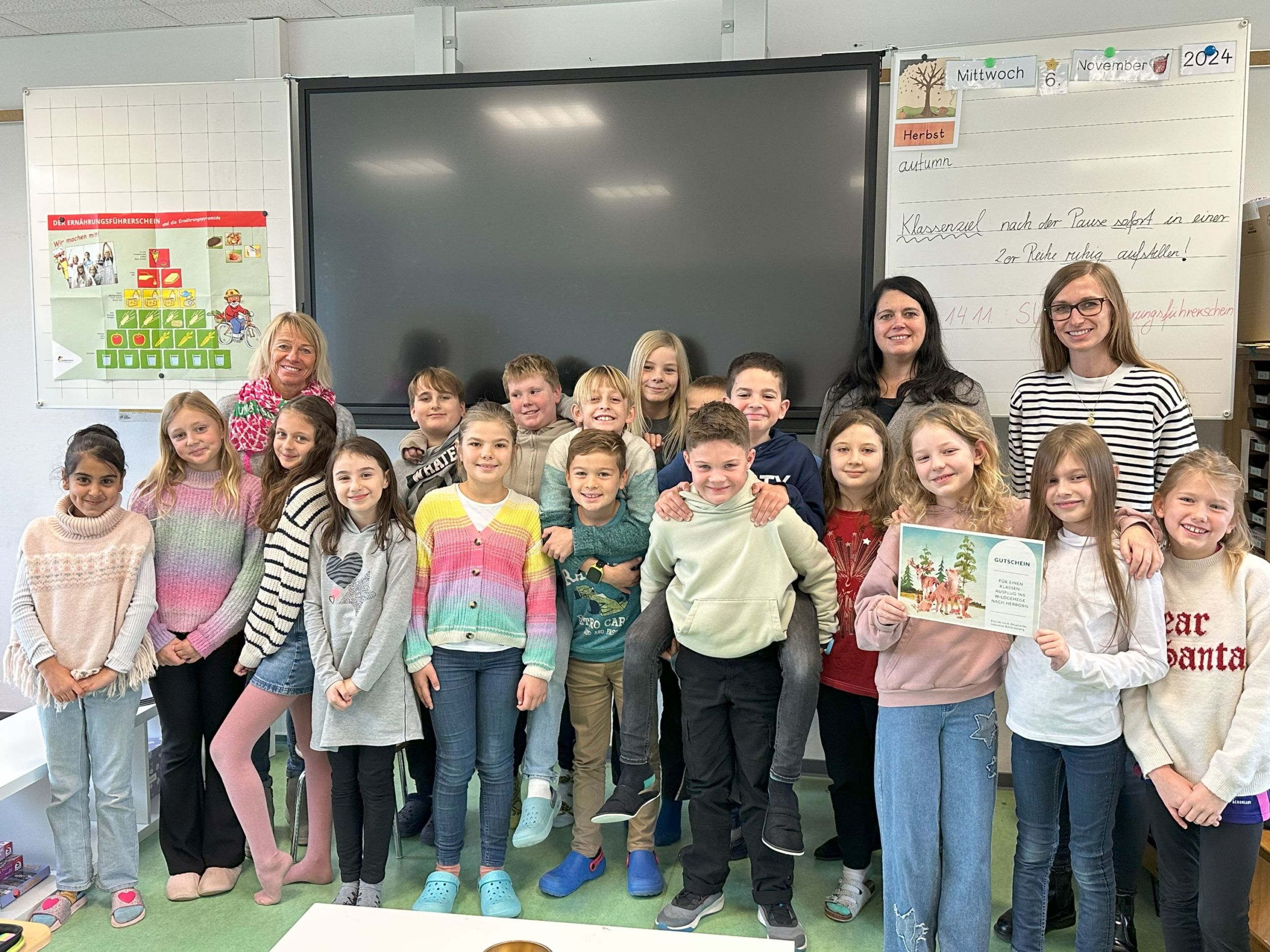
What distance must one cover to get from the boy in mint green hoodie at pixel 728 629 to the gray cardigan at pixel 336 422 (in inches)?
39.1

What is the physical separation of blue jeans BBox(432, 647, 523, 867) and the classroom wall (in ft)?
4.53

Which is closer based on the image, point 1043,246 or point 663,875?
point 663,875

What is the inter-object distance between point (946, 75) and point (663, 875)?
2581 millimetres

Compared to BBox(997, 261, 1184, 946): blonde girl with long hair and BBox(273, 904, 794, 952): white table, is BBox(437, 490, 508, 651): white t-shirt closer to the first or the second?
BBox(273, 904, 794, 952): white table

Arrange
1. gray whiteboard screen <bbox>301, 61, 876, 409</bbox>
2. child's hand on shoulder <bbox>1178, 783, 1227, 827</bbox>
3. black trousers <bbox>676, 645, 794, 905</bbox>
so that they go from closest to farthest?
child's hand on shoulder <bbox>1178, 783, 1227, 827</bbox> < black trousers <bbox>676, 645, 794, 905</bbox> < gray whiteboard screen <bbox>301, 61, 876, 409</bbox>

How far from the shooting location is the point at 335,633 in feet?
7.61

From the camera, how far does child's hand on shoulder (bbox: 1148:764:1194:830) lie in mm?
1805

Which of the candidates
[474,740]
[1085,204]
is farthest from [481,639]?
[1085,204]

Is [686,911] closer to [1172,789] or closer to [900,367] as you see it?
[1172,789]

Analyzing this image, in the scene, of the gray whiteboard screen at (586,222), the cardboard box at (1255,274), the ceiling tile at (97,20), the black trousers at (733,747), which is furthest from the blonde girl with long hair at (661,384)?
the ceiling tile at (97,20)

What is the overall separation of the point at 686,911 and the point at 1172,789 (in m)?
1.16

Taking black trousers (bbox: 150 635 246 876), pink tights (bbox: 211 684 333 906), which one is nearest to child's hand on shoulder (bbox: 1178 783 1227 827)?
pink tights (bbox: 211 684 333 906)

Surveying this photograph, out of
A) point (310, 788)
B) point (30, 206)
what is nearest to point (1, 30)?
point (30, 206)

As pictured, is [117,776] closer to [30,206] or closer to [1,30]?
[30,206]
